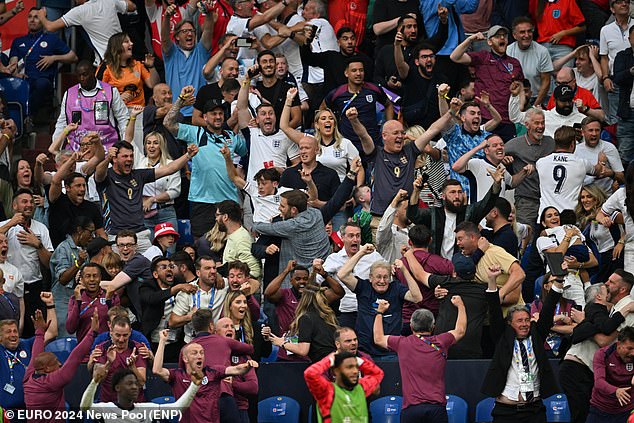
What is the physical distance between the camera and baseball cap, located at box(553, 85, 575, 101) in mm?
18172

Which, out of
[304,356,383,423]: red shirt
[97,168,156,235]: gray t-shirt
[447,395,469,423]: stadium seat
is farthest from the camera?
[97,168,156,235]: gray t-shirt

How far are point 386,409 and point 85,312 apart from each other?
3018 mm

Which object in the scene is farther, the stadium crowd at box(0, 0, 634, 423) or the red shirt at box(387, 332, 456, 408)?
the stadium crowd at box(0, 0, 634, 423)

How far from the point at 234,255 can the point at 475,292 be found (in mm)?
2687

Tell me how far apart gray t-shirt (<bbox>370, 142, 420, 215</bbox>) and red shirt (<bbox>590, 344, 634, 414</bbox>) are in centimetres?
348

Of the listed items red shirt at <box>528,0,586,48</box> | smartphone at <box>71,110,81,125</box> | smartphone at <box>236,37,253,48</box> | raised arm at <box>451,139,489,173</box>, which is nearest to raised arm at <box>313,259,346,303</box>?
raised arm at <box>451,139,489,173</box>

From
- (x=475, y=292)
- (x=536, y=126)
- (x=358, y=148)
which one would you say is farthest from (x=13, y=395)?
(x=536, y=126)

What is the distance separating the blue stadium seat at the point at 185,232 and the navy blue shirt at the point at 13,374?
3.41 meters

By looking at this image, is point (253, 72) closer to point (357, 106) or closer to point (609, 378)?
point (357, 106)

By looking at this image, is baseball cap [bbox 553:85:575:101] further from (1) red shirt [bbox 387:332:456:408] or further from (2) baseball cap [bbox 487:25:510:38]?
(1) red shirt [bbox 387:332:456:408]

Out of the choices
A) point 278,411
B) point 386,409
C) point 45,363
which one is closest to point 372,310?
point 386,409

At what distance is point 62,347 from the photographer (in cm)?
1473

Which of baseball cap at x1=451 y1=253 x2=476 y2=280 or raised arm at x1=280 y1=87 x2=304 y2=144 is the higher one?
raised arm at x1=280 y1=87 x2=304 y2=144

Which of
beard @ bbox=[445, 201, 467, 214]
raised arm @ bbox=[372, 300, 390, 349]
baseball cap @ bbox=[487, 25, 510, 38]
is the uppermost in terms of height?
baseball cap @ bbox=[487, 25, 510, 38]
